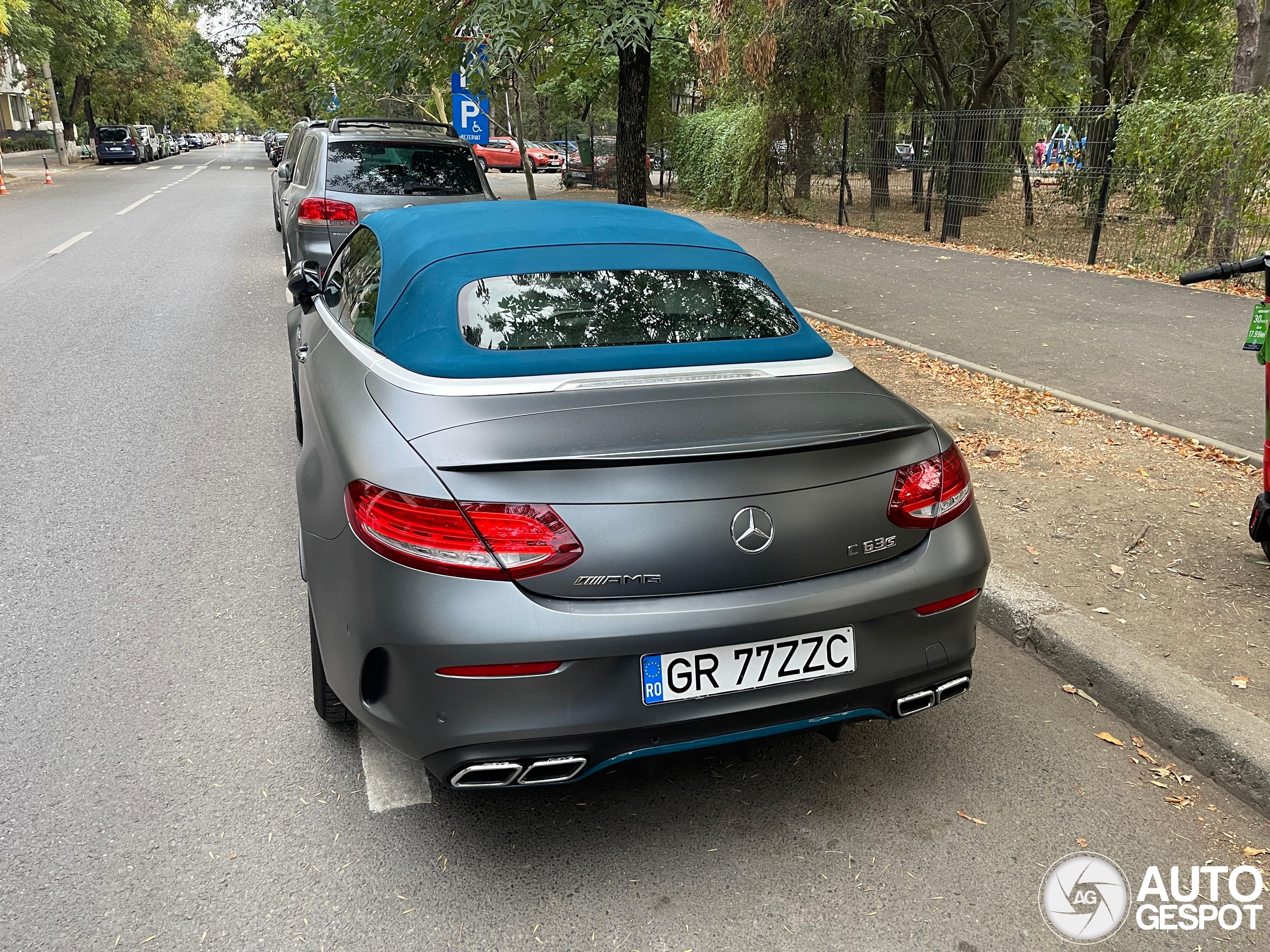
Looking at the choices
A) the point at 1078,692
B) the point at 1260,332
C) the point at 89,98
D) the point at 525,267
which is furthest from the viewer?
the point at 89,98

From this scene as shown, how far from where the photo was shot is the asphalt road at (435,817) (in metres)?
2.53

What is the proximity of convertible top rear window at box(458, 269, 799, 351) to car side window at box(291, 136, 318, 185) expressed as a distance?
7.31m

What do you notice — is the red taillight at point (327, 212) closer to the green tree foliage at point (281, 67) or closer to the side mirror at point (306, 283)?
the side mirror at point (306, 283)

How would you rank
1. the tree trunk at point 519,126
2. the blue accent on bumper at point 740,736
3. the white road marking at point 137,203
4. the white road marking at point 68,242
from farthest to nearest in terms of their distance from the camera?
the white road marking at point 137,203 → the white road marking at point 68,242 → the tree trunk at point 519,126 → the blue accent on bumper at point 740,736

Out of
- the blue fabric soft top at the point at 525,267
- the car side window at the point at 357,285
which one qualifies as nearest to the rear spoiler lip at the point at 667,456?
the blue fabric soft top at the point at 525,267

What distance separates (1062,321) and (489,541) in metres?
9.04

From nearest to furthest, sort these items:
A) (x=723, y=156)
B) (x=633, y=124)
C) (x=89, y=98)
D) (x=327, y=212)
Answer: (x=327, y=212) → (x=633, y=124) → (x=723, y=156) → (x=89, y=98)

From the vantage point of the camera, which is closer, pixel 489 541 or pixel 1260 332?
pixel 489 541

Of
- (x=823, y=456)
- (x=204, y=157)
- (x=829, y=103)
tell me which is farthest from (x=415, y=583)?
(x=204, y=157)

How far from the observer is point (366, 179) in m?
9.55

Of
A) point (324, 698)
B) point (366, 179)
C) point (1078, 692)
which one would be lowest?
point (1078, 692)

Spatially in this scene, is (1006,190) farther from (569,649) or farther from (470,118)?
(569,649)

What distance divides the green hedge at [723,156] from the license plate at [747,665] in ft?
65.1

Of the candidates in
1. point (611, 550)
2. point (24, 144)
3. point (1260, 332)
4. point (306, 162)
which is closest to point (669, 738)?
point (611, 550)
